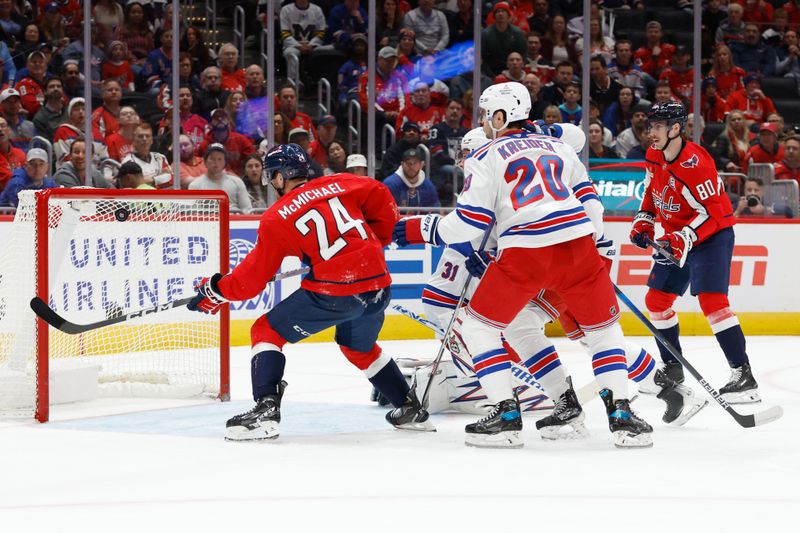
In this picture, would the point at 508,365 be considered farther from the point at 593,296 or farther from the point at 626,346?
the point at 626,346

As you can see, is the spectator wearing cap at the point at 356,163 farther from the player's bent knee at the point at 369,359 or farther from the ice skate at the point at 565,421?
the ice skate at the point at 565,421

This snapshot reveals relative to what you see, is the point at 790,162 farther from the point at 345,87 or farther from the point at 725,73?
the point at 345,87

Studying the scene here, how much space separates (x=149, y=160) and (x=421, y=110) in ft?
6.26

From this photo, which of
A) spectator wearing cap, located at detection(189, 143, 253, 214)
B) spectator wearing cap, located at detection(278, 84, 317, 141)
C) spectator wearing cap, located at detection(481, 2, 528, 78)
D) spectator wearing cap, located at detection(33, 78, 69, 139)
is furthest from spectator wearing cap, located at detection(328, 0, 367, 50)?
spectator wearing cap, located at detection(33, 78, 69, 139)

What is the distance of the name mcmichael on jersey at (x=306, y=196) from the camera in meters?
3.75

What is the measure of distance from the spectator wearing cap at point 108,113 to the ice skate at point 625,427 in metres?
4.24

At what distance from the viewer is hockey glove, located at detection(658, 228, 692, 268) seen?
15.1ft

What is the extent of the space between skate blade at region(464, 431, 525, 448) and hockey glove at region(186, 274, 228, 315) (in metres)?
1.00

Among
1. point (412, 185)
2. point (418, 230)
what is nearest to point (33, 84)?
point (412, 185)

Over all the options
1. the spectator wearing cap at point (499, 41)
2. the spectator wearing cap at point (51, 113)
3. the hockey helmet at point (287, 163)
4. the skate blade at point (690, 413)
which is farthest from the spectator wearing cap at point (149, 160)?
the skate blade at point (690, 413)

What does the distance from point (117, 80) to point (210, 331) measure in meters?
2.41

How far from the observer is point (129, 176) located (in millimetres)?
6734

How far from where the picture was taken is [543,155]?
364cm

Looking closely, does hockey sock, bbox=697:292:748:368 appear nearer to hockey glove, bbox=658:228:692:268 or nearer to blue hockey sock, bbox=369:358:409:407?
hockey glove, bbox=658:228:692:268
